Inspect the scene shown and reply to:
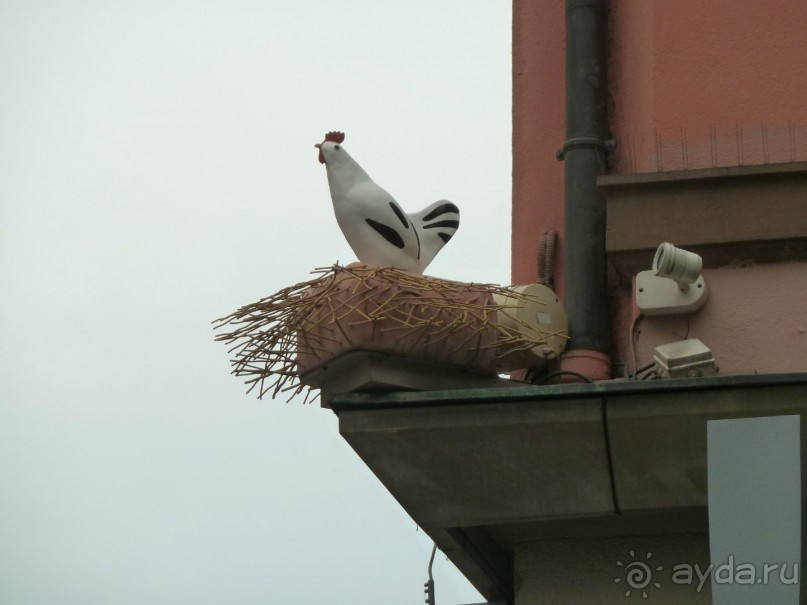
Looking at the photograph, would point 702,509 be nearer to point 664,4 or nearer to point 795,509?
point 795,509

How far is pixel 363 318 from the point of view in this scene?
548cm

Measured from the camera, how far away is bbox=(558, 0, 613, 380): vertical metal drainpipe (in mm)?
5887

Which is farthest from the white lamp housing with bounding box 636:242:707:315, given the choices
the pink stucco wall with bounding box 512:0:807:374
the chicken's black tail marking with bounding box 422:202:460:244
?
the chicken's black tail marking with bounding box 422:202:460:244

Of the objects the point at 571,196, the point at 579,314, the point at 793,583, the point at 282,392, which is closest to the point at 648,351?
the point at 579,314

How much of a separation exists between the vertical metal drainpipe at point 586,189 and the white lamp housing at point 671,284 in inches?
9.0

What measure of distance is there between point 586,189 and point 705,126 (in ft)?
1.49

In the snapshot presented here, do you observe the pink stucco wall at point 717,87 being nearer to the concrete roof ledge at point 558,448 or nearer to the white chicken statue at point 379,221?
the white chicken statue at point 379,221

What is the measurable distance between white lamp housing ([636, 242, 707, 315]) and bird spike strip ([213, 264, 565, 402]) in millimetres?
334

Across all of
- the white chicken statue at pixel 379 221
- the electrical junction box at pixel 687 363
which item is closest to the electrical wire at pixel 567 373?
the electrical junction box at pixel 687 363

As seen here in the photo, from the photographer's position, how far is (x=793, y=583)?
4332 mm

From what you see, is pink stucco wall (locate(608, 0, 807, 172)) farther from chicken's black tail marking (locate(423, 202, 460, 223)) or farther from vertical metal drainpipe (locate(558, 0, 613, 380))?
chicken's black tail marking (locate(423, 202, 460, 223))

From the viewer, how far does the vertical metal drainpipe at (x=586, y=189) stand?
19.3 ft

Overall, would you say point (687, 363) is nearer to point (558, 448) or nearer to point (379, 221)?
point (558, 448)

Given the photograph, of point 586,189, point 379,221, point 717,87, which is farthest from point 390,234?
point 717,87
